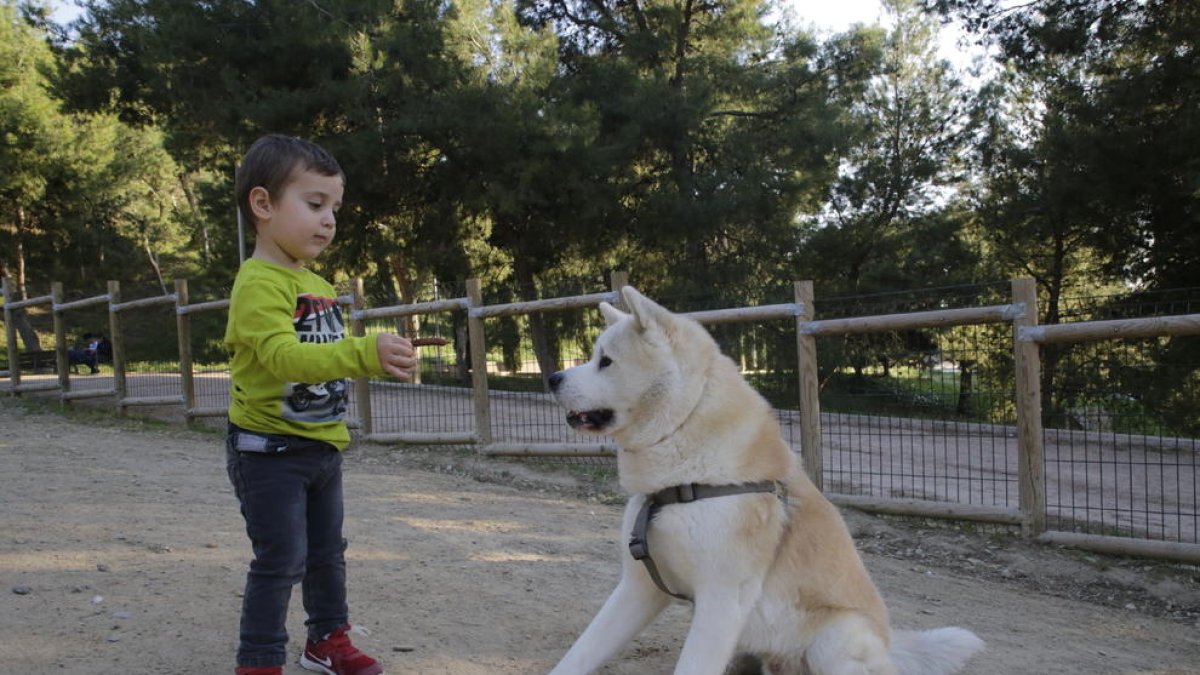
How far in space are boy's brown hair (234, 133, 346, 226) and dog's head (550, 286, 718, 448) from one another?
1.12 metres

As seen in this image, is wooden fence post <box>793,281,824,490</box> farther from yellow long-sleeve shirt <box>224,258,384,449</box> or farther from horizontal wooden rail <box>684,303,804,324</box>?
yellow long-sleeve shirt <box>224,258,384,449</box>

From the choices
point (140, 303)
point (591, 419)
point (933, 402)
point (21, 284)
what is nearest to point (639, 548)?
point (591, 419)

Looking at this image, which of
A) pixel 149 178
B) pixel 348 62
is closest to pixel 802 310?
pixel 348 62

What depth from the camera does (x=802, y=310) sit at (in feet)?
22.3

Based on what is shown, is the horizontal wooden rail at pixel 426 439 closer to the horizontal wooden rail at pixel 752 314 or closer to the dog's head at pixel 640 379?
the horizontal wooden rail at pixel 752 314

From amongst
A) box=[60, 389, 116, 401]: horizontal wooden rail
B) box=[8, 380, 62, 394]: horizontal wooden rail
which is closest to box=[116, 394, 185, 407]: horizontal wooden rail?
box=[60, 389, 116, 401]: horizontal wooden rail

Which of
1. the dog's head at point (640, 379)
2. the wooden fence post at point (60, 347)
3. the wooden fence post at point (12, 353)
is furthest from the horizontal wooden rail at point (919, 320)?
the wooden fence post at point (12, 353)

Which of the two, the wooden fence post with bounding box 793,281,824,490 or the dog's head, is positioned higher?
the dog's head

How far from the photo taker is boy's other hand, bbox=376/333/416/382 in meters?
2.37

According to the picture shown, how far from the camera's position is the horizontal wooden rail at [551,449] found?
25.1ft

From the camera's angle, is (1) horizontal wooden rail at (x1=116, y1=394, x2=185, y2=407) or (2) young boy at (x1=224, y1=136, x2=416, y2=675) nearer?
(2) young boy at (x1=224, y1=136, x2=416, y2=675)

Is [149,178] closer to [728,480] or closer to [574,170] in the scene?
[574,170]

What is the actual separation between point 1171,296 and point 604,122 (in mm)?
9529

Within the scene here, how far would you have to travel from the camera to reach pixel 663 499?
2.83 m
